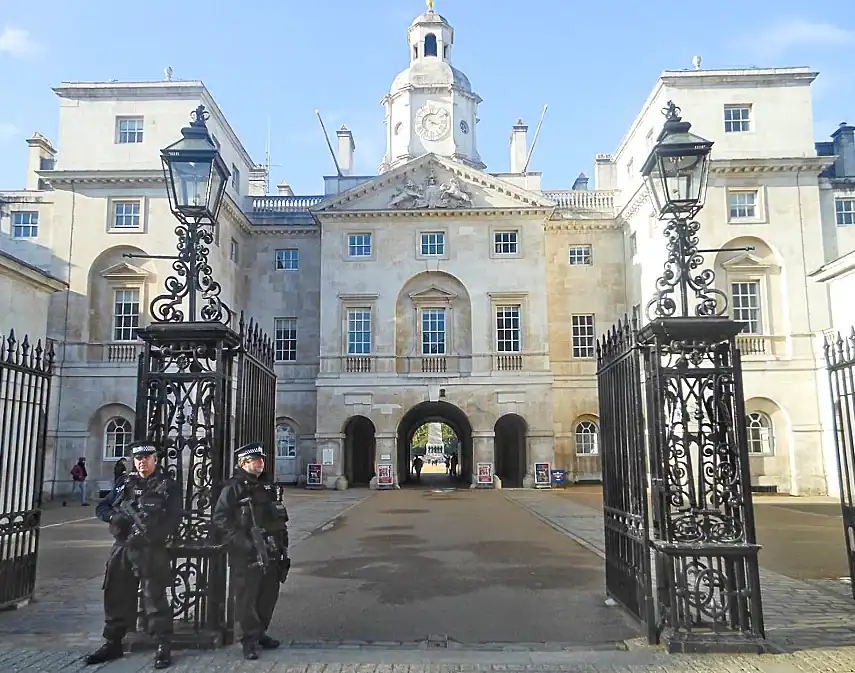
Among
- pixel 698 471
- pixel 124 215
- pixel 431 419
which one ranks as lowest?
pixel 698 471

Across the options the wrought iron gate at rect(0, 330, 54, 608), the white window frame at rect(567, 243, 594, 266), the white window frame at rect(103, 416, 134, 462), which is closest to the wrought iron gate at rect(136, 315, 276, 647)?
the wrought iron gate at rect(0, 330, 54, 608)

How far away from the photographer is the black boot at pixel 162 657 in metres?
6.21

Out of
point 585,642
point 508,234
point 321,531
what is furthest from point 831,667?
point 508,234

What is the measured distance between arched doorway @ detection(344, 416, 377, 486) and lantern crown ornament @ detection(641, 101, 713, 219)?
2785 cm

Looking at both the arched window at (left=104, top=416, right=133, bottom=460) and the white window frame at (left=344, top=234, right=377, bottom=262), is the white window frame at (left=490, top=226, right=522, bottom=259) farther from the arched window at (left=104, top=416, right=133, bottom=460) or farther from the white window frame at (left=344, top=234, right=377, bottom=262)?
the arched window at (left=104, top=416, right=133, bottom=460)

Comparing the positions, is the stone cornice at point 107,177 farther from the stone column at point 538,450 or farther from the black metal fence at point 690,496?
the black metal fence at point 690,496

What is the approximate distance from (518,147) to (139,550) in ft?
118

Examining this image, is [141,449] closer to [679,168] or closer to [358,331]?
[679,168]

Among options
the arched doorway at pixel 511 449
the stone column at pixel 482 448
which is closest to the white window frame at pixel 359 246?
the stone column at pixel 482 448

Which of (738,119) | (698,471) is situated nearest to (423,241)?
(738,119)

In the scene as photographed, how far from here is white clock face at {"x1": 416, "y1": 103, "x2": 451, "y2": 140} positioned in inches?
1617

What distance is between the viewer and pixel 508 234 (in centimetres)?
3350

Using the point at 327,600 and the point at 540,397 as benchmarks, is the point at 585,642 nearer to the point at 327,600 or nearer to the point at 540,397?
the point at 327,600

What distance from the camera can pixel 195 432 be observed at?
723cm
